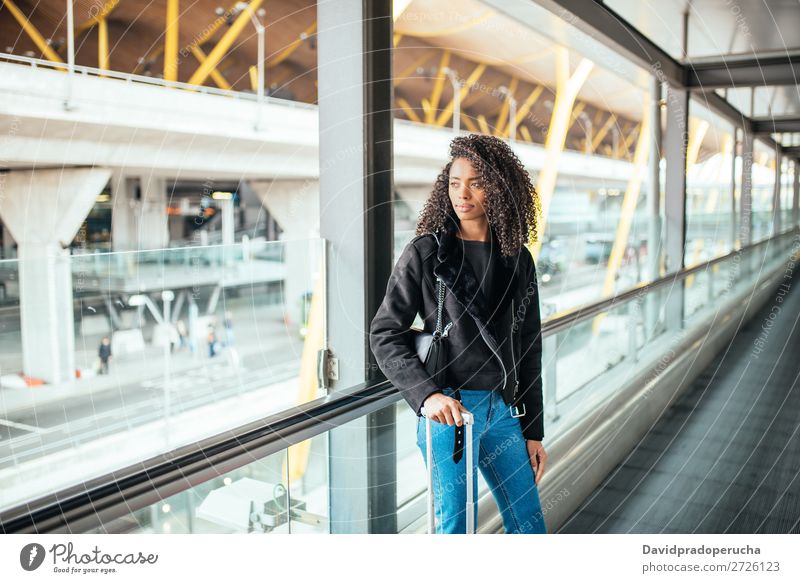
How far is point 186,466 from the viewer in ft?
3.48

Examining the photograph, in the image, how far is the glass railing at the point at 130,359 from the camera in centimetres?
155

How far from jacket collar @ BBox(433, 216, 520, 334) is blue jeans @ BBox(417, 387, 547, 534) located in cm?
13

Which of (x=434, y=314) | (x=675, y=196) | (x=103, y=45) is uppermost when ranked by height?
(x=103, y=45)

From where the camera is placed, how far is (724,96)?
2980 millimetres

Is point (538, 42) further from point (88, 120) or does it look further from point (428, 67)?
point (428, 67)

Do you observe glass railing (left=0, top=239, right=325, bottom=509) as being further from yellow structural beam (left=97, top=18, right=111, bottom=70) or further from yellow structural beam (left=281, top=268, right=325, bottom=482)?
yellow structural beam (left=97, top=18, right=111, bottom=70)

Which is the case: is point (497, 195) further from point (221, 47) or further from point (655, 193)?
point (221, 47)

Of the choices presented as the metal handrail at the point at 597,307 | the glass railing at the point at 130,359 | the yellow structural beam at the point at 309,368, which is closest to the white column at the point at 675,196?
the metal handrail at the point at 597,307

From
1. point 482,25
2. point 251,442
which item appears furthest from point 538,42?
point 251,442

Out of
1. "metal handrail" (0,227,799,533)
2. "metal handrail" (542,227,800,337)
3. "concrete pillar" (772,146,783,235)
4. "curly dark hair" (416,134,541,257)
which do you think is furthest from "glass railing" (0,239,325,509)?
"concrete pillar" (772,146,783,235)

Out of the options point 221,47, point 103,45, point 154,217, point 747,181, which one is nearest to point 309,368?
point 747,181

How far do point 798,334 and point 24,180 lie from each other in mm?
3088

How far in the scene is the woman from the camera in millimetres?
1078

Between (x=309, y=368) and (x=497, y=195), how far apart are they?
82cm
